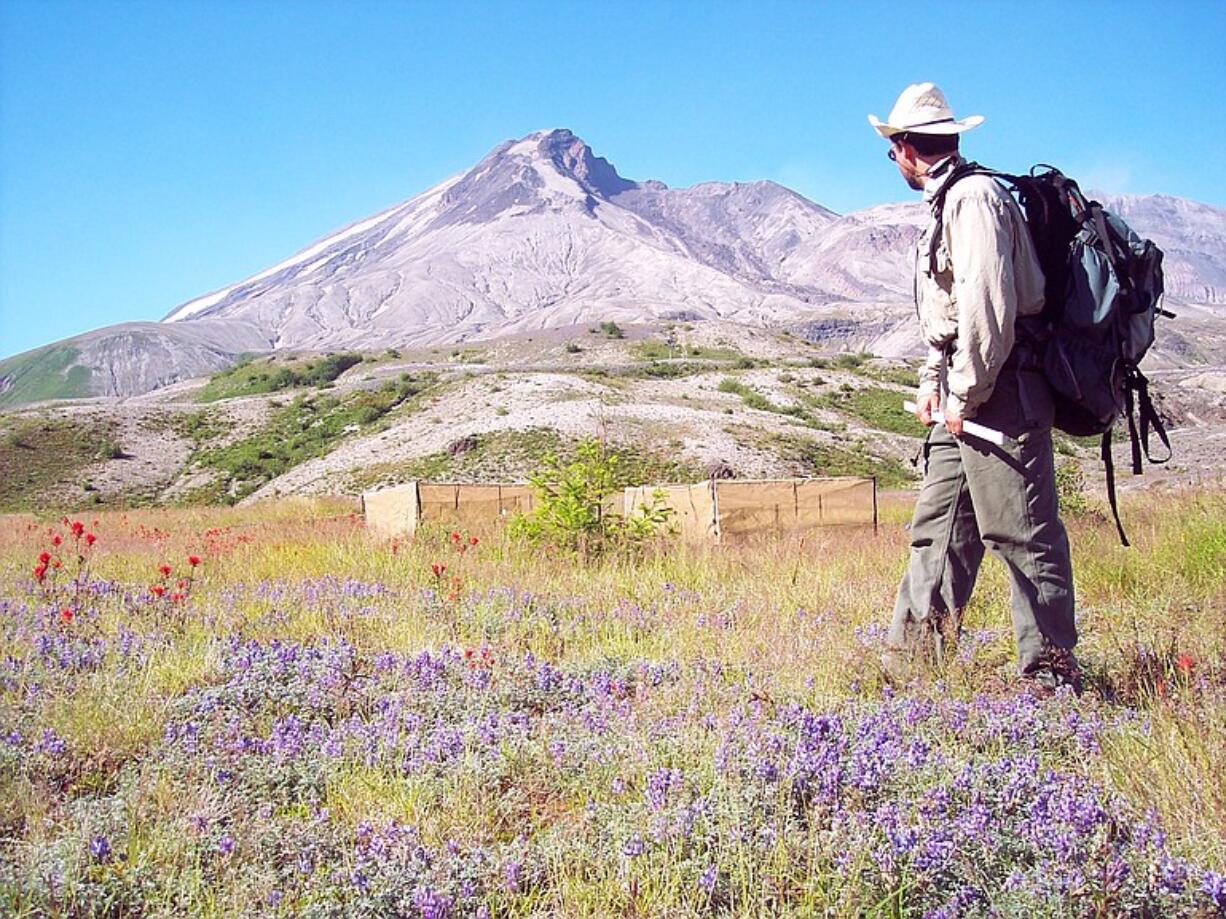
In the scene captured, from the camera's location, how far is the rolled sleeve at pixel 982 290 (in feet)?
10.9

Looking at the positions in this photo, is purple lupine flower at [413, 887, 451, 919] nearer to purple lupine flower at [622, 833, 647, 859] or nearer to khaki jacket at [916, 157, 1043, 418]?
purple lupine flower at [622, 833, 647, 859]

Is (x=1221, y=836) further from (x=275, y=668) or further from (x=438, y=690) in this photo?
(x=275, y=668)

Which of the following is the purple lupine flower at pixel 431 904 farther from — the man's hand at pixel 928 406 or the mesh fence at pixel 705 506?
the mesh fence at pixel 705 506

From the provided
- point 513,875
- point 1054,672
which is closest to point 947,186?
point 1054,672

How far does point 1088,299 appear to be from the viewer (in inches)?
133

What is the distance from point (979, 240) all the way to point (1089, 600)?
11.1 feet

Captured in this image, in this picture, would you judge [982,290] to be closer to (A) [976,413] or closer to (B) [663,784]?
(A) [976,413]

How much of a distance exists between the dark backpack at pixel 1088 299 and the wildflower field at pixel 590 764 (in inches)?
40.1

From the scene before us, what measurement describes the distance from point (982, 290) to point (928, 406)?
641 millimetres

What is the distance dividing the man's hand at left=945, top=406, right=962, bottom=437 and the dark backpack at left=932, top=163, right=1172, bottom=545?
355 millimetres

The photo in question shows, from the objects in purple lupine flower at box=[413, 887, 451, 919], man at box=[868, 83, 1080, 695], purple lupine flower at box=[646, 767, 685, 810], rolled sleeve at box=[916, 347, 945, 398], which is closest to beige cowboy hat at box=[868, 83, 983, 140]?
man at box=[868, 83, 1080, 695]

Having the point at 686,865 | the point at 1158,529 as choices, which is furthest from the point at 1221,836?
the point at 1158,529

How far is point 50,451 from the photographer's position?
160 ft

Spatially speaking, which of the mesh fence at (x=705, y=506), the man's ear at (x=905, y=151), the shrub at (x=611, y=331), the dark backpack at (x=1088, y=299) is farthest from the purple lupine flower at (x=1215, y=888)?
the shrub at (x=611, y=331)
